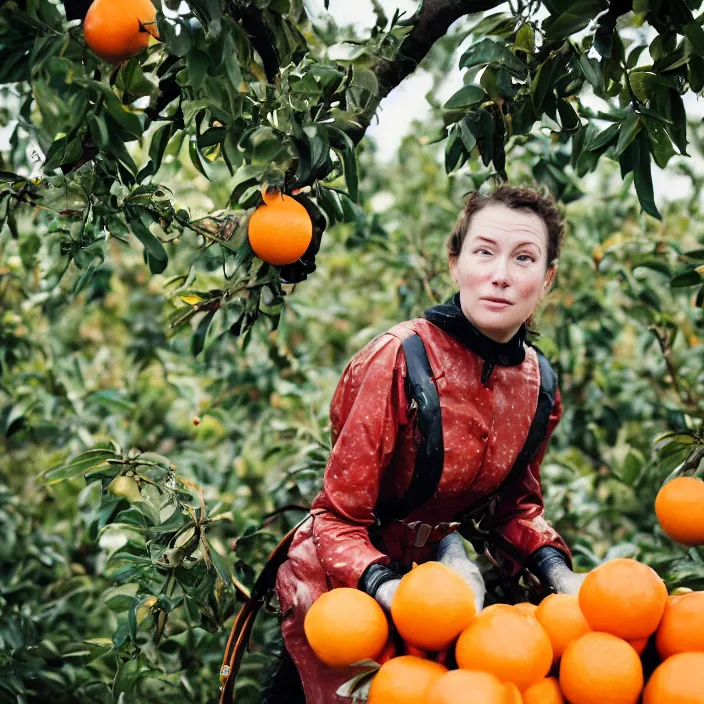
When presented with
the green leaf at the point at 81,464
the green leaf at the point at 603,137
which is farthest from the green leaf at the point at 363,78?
the green leaf at the point at 81,464

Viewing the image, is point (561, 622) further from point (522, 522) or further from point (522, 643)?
point (522, 522)

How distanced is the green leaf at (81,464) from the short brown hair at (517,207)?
689mm

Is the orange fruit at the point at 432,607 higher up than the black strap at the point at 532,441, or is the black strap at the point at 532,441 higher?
the black strap at the point at 532,441

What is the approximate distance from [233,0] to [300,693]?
1097 millimetres

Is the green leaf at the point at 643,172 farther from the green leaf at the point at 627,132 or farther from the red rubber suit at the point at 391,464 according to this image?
the red rubber suit at the point at 391,464

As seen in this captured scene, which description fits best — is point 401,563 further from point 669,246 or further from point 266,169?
point 669,246

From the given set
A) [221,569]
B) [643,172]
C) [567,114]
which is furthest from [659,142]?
[221,569]

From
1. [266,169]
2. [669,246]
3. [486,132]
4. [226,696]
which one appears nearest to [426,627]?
[226,696]

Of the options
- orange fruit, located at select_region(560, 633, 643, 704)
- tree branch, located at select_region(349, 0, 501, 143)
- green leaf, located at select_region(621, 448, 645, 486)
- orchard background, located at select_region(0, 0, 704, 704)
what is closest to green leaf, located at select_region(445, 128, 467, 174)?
orchard background, located at select_region(0, 0, 704, 704)

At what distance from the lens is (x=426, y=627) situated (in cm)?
98

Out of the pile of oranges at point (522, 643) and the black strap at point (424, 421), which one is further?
the black strap at point (424, 421)

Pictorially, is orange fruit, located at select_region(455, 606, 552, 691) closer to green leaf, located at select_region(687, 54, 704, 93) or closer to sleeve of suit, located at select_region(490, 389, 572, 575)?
sleeve of suit, located at select_region(490, 389, 572, 575)

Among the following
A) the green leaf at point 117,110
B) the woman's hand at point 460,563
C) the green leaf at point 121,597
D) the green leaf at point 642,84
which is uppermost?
the green leaf at point 642,84

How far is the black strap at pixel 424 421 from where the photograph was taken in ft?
3.98
